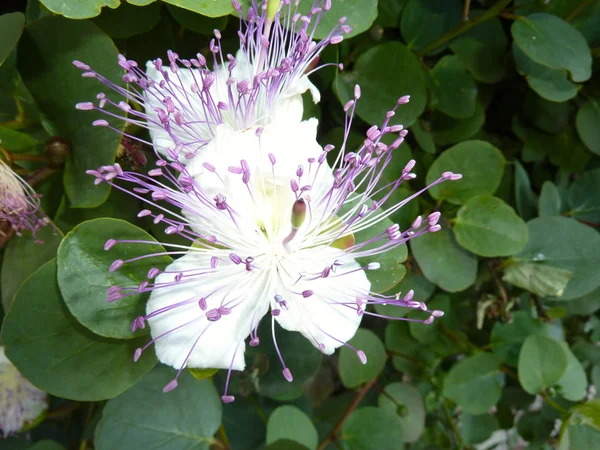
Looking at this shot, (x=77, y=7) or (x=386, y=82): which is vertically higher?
(x=77, y=7)

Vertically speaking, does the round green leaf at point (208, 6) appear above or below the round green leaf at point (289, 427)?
above

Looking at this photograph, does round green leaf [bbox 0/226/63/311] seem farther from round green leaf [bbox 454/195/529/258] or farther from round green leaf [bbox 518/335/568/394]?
round green leaf [bbox 518/335/568/394]

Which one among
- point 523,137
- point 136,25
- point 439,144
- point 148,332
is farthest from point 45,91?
point 523,137

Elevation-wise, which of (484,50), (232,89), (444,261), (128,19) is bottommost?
(444,261)

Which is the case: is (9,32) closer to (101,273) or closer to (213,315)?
(101,273)

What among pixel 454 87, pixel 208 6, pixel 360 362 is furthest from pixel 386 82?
pixel 360 362

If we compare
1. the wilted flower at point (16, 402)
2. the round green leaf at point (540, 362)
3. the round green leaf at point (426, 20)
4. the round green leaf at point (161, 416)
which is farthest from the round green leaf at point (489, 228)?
the wilted flower at point (16, 402)

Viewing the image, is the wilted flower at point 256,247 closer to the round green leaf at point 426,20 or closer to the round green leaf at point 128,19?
the round green leaf at point 128,19
